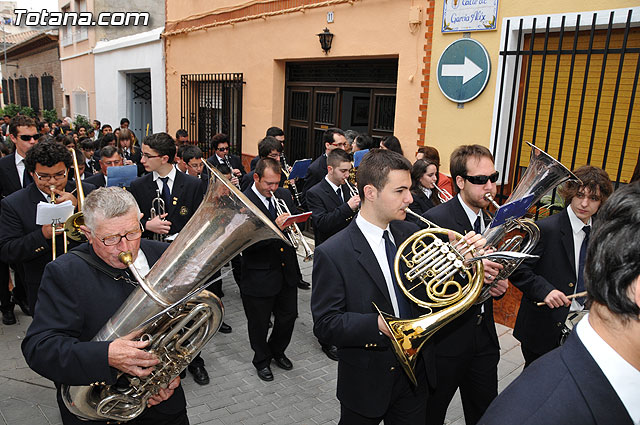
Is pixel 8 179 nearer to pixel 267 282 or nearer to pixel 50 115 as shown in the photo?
pixel 267 282

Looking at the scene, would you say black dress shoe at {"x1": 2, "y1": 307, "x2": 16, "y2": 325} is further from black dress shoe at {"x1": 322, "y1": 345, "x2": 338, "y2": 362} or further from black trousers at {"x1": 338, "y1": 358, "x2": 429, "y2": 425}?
black trousers at {"x1": 338, "y1": 358, "x2": 429, "y2": 425}

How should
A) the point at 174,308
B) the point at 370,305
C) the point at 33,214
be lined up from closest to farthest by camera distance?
the point at 174,308 < the point at 370,305 < the point at 33,214

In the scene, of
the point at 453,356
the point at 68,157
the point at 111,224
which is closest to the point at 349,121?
the point at 68,157

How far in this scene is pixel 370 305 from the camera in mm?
2506

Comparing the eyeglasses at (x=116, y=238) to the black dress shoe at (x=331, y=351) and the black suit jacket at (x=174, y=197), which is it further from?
the black dress shoe at (x=331, y=351)

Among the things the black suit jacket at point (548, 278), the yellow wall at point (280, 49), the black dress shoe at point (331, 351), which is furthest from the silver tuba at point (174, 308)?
the yellow wall at point (280, 49)

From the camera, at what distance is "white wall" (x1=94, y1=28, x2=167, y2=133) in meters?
14.1

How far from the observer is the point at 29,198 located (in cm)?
371

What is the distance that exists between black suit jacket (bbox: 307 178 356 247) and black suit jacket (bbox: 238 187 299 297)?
51 centimetres

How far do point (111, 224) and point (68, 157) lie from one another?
2.03m

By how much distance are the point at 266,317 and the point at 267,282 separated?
35 centimetres

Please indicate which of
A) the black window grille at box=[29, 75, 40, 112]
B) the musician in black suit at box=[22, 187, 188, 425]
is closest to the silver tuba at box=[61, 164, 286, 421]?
the musician in black suit at box=[22, 187, 188, 425]

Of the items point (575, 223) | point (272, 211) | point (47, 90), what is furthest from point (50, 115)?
point (575, 223)

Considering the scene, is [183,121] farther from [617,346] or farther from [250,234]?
[617,346]
